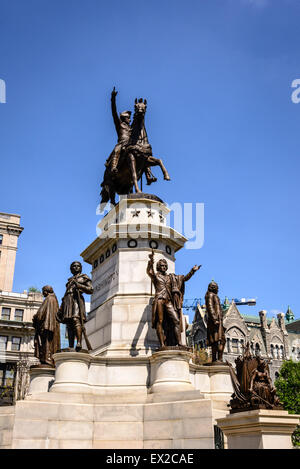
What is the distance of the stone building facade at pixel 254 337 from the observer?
2869 inches

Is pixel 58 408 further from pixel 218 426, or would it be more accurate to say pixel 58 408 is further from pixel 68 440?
pixel 218 426

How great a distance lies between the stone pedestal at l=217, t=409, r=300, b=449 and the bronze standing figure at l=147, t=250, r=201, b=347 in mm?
3469

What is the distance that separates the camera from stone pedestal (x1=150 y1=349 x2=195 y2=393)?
12.8 metres

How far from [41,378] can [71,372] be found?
1.72 metres

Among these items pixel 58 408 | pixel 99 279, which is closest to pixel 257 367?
pixel 58 408

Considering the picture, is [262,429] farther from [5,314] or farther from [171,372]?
[5,314]

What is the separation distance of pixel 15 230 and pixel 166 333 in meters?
70.5

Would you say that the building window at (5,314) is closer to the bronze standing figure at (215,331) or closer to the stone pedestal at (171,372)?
the bronze standing figure at (215,331)

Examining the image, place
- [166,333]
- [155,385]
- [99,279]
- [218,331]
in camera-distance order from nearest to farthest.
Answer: [155,385]
[166,333]
[218,331]
[99,279]

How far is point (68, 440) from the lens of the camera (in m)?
11.6

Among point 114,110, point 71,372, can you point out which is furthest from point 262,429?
point 114,110

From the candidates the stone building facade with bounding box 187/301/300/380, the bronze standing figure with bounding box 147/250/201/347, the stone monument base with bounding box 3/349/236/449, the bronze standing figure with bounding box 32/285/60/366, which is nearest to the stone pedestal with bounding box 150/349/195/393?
the stone monument base with bounding box 3/349/236/449

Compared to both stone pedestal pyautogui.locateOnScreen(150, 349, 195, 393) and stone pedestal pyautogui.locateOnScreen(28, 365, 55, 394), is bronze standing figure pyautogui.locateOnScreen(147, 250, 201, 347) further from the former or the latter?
stone pedestal pyautogui.locateOnScreen(28, 365, 55, 394)

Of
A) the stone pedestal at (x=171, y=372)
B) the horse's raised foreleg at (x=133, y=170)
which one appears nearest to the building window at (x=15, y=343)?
the horse's raised foreleg at (x=133, y=170)
